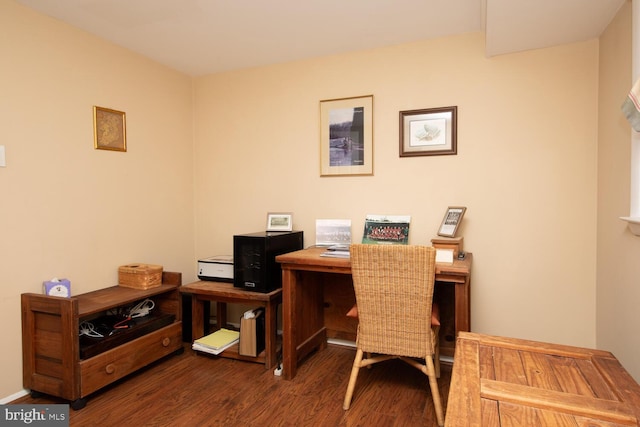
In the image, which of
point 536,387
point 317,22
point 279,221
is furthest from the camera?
point 279,221

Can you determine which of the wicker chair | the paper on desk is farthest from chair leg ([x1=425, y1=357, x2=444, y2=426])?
the paper on desk

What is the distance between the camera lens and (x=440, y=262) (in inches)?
80.4

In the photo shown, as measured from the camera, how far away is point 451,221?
240 centimetres

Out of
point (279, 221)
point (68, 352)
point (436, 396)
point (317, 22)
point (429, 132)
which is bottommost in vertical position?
point (436, 396)

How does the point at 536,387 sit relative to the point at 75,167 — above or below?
below

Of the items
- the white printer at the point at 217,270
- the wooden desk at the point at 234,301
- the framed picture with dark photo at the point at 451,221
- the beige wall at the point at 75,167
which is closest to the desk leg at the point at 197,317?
the wooden desk at the point at 234,301

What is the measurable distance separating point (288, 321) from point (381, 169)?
1.27 meters

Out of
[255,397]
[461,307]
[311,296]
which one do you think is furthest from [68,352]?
[461,307]

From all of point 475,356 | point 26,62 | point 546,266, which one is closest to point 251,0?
point 26,62

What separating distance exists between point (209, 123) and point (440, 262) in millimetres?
2350

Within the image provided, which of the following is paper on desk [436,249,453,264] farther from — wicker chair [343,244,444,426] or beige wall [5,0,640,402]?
beige wall [5,0,640,402]

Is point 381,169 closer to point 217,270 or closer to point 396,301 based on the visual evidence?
point 396,301

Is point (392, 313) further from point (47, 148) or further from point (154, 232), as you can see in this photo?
point (47, 148)

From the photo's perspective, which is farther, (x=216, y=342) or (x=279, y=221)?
(x=279, y=221)
